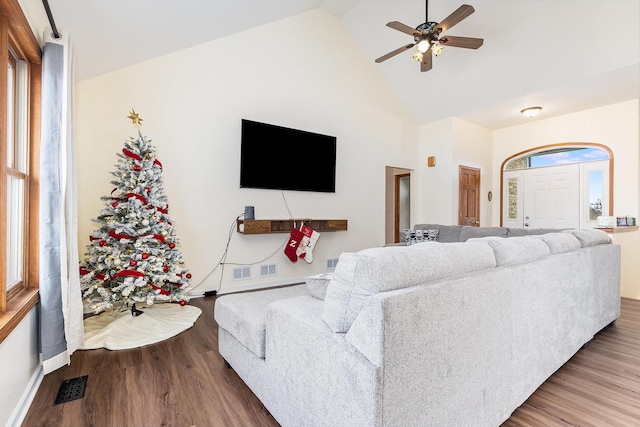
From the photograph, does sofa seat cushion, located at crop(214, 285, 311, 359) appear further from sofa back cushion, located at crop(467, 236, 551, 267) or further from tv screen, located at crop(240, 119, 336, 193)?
tv screen, located at crop(240, 119, 336, 193)

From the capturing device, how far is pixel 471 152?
19.3 feet

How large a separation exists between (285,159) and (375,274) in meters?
3.49

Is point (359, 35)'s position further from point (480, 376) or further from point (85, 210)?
point (480, 376)

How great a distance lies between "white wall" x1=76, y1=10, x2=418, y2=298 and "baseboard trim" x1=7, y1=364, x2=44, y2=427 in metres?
1.64

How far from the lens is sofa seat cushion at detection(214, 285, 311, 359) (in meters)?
1.61

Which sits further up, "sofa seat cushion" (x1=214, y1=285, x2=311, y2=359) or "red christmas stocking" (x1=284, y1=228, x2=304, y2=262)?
"red christmas stocking" (x1=284, y1=228, x2=304, y2=262)

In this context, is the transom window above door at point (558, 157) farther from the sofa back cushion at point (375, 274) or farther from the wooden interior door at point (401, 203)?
the sofa back cushion at point (375, 274)

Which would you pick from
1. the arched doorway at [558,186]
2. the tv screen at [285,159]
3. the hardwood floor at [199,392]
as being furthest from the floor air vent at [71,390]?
the arched doorway at [558,186]

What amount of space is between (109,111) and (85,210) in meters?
1.05

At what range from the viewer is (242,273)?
4094mm

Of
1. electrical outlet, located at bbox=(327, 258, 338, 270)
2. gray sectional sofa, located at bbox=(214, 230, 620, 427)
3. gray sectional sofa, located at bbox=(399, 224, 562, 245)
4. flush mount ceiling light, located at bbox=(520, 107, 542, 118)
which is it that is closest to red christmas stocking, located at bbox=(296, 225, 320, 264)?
electrical outlet, located at bbox=(327, 258, 338, 270)

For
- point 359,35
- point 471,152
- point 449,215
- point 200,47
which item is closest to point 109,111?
point 200,47

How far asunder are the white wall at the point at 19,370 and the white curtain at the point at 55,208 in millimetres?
62

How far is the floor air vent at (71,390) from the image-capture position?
68.7 inches
